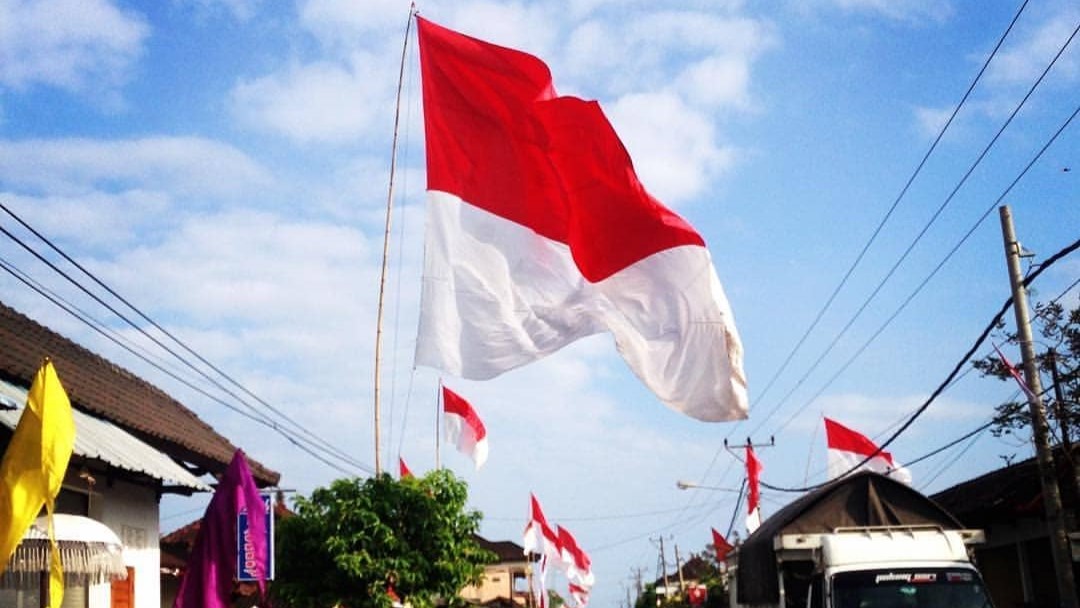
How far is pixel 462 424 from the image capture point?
91.0ft

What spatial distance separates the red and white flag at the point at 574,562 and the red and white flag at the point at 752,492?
22.4 ft

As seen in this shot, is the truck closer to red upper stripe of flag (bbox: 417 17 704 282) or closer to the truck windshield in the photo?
the truck windshield

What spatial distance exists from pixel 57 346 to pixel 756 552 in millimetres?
10249

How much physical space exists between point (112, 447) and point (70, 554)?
10.6 feet

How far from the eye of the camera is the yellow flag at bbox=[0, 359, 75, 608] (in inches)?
278

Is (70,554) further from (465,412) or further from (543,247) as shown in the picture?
(465,412)

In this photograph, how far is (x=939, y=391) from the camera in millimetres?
20625

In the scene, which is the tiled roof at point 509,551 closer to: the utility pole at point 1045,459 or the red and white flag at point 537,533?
the red and white flag at point 537,533

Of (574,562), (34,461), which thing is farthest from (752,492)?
(34,461)

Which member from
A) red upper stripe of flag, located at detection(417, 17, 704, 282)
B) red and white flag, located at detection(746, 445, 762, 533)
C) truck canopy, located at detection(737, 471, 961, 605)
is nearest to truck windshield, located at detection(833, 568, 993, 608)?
truck canopy, located at detection(737, 471, 961, 605)

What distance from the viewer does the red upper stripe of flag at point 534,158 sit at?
357 inches

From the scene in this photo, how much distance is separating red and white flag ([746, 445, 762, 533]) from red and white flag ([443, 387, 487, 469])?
14.1 metres

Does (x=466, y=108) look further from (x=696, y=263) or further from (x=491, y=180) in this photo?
(x=696, y=263)

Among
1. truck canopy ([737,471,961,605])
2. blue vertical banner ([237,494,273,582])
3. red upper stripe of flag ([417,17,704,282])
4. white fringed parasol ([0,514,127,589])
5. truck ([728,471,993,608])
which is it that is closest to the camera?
red upper stripe of flag ([417,17,704,282])
